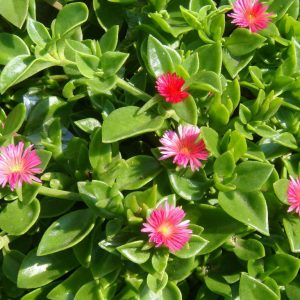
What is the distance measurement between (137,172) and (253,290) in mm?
357

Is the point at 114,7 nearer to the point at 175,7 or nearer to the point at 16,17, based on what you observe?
the point at 175,7

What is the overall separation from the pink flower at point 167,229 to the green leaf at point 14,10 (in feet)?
1.84

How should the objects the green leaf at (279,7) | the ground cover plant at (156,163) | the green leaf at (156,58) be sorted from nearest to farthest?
the ground cover plant at (156,163) → the green leaf at (156,58) → the green leaf at (279,7)

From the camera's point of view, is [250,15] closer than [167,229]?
No

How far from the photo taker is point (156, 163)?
4.28 ft

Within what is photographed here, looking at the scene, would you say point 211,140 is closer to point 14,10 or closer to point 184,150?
point 184,150

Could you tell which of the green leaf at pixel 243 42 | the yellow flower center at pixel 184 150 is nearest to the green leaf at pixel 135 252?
the yellow flower center at pixel 184 150

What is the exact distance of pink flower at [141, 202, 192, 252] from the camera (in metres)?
1.11

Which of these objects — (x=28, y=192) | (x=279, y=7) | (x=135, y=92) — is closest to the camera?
(x=28, y=192)

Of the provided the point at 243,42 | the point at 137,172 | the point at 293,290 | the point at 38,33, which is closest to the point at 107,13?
the point at 38,33

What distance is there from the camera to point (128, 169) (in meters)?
1.29

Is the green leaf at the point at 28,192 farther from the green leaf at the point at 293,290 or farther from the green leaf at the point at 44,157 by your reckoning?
the green leaf at the point at 293,290

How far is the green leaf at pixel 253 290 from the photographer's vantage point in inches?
48.1

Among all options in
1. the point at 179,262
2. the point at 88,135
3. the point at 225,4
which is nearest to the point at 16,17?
the point at 88,135
